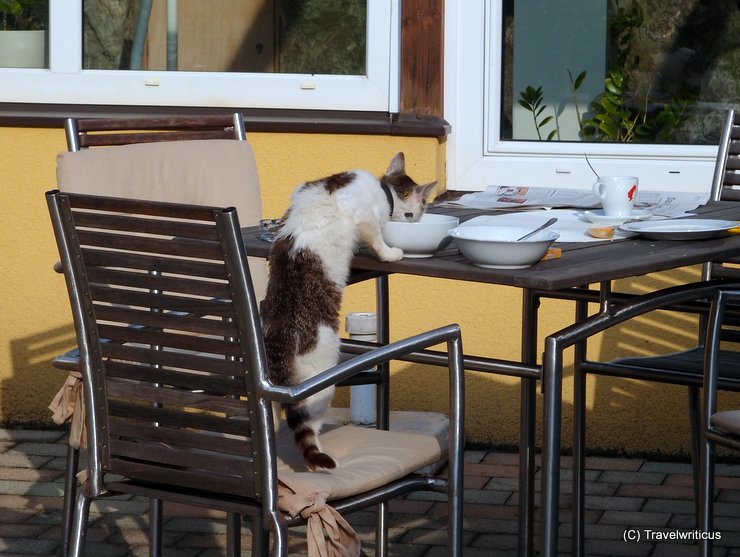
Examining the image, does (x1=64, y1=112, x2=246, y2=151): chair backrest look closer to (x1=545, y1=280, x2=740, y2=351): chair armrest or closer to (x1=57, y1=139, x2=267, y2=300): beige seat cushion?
(x1=57, y1=139, x2=267, y2=300): beige seat cushion

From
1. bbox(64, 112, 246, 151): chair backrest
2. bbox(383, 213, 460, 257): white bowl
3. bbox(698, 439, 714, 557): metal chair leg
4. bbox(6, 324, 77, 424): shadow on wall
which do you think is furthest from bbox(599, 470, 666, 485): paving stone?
bbox(6, 324, 77, 424): shadow on wall

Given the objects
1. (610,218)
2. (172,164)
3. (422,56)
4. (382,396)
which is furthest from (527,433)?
(422,56)

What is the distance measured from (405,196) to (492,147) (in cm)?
166

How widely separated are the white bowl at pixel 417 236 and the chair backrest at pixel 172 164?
2.75 feet

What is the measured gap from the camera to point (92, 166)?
2881mm

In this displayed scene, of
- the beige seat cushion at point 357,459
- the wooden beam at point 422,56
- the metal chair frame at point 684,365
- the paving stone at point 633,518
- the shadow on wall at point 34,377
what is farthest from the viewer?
the shadow on wall at point 34,377

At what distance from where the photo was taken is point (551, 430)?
7.01ft

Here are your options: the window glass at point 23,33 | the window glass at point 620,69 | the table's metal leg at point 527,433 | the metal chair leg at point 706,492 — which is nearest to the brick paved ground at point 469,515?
the table's metal leg at point 527,433

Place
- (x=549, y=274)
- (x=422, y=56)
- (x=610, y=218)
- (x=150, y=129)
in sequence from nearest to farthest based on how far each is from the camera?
(x=549, y=274), (x=610, y=218), (x=150, y=129), (x=422, y=56)

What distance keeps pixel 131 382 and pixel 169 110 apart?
226cm

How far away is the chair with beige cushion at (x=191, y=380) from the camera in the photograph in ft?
6.23

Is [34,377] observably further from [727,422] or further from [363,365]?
[727,422]

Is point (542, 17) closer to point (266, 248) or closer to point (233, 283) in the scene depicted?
point (266, 248)

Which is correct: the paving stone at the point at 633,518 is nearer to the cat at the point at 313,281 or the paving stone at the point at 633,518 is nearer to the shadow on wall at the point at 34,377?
the cat at the point at 313,281
